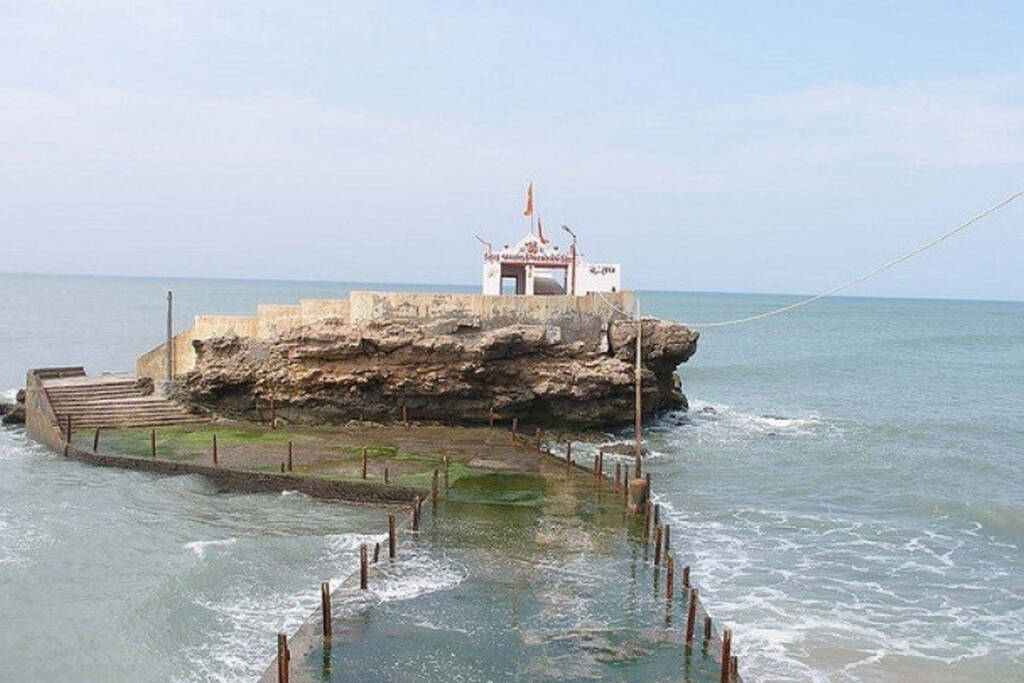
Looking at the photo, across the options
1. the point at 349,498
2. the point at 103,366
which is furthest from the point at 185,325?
the point at 349,498

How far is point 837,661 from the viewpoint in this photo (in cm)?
1931

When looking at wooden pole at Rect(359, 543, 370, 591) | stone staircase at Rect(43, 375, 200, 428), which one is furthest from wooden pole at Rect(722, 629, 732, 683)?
stone staircase at Rect(43, 375, 200, 428)

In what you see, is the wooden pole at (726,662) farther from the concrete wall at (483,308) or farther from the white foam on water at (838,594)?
the concrete wall at (483,308)

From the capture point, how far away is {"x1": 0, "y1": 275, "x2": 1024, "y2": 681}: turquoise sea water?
19656 mm

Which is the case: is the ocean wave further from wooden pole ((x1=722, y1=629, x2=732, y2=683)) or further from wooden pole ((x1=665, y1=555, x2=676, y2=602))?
wooden pole ((x1=722, y1=629, x2=732, y2=683))

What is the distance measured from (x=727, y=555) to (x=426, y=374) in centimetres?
1639

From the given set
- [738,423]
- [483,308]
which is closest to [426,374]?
[483,308]

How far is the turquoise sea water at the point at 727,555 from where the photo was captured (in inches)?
774

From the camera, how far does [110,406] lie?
135 feet

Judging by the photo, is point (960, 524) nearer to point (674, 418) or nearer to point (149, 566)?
point (674, 418)

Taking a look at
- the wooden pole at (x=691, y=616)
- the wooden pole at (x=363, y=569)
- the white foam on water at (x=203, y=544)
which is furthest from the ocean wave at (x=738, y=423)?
the wooden pole at (x=691, y=616)

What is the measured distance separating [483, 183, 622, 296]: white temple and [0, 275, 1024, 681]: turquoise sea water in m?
6.97

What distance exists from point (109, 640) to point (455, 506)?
1087 cm

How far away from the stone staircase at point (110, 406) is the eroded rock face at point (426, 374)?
1.17 m
